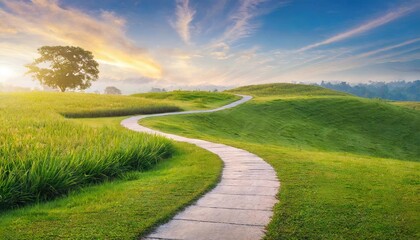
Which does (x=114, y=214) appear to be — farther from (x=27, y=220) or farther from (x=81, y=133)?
(x=81, y=133)

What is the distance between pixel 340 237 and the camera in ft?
20.4

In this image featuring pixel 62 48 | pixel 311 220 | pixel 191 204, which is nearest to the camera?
pixel 311 220

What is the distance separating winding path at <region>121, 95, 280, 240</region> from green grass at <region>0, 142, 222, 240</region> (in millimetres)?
358

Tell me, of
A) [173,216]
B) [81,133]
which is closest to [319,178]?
[173,216]

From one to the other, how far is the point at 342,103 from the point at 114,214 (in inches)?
2670

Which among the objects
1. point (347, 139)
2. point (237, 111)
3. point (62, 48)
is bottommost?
point (347, 139)

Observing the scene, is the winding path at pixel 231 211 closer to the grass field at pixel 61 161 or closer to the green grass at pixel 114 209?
the green grass at pixel 114 209

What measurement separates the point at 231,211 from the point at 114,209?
2520mm

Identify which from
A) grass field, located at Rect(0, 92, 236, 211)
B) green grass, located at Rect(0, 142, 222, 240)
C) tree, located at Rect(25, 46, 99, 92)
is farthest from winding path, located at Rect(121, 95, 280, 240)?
tree, located at Rect(25, 46, 99, 92)

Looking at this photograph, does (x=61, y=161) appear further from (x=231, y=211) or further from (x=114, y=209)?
(x=231, y=211)

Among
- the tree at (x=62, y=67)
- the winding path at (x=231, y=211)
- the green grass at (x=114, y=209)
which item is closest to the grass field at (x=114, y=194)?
the green grass at (x=114, y=209)

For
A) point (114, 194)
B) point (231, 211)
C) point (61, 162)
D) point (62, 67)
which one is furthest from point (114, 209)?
point (62, 67)

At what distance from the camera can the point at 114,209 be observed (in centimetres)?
763

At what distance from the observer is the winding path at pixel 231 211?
6285mm
